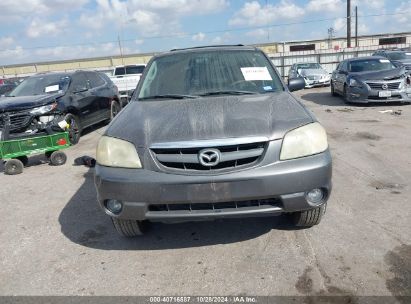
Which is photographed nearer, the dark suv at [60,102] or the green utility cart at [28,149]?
the green utility cart at [28,149]

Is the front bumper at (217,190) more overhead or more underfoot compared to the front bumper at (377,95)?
more overhead

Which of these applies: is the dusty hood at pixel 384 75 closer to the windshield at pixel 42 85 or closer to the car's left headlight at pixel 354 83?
the car's left headlight at pixel 354 83

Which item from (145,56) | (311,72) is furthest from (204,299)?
(145,56)

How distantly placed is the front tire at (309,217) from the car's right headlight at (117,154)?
1.51 meters

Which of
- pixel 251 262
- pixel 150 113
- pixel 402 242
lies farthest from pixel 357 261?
pixel 150 113

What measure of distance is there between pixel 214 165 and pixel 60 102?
6216 mm

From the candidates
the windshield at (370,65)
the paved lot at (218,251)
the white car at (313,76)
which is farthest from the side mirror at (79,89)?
the white car at (313,76)

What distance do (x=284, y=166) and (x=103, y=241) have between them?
1900 mm

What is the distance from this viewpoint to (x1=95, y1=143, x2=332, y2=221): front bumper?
8.96ft

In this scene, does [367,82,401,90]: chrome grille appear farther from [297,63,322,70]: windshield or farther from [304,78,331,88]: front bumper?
[297,63,322,70]: windshield

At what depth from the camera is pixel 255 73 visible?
13.4ft

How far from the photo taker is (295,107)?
335cm

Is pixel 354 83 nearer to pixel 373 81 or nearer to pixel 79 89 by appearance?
pixel 373 81

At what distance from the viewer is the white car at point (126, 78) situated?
566 inches
